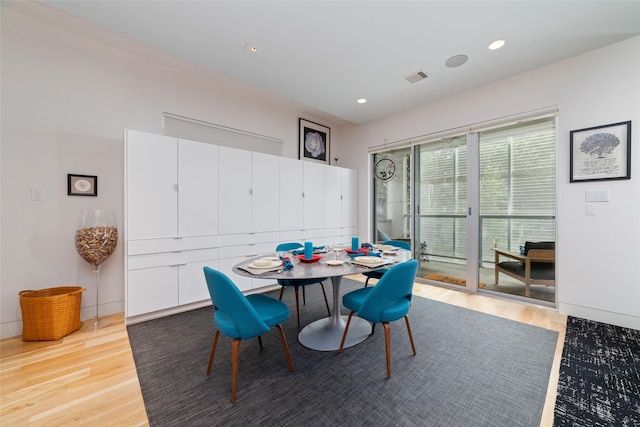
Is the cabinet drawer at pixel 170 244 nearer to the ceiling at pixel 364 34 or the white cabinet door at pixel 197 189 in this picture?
the white cabinet door at pixel 197 189

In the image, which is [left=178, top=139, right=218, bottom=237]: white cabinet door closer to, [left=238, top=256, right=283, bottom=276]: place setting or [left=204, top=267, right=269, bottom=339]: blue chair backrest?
[left=238, top=256, right=283, bottom=276]: place setting

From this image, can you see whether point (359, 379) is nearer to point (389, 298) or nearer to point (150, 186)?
point (389, 298)

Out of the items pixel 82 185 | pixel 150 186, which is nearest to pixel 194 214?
pixel 150 186

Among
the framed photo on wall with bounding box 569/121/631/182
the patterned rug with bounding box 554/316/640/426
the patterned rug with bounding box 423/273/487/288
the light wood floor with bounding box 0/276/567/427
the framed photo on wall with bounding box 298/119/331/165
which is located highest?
the framed photo on wall with bounding box 298/119/331/165

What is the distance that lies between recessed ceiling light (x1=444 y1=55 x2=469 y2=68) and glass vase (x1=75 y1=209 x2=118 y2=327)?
13.7 feet

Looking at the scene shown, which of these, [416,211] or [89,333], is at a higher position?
[416,211]

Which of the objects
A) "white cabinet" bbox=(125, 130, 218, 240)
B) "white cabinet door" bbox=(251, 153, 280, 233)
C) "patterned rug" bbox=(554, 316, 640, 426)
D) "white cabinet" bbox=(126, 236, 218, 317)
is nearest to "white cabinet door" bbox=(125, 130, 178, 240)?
"white cabinet" bbox=(125, 130, 218, 240)

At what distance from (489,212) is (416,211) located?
42.3 inches

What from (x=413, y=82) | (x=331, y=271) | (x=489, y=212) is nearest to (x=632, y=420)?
(x=331, y=271)

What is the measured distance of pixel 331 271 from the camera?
5.83ft

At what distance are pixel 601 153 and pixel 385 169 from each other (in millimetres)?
2751

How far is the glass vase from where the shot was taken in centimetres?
255

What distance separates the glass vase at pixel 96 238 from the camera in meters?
2.55

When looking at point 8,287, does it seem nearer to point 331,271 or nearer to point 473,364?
point 331,271
